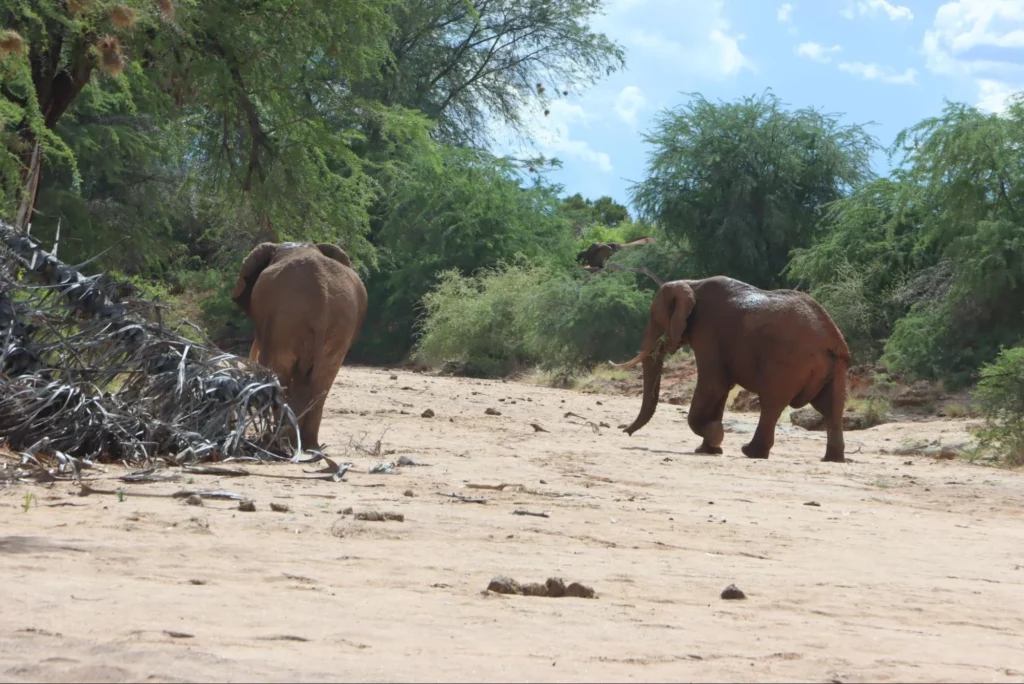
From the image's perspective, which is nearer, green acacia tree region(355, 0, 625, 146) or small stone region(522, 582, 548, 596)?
small stone region(522, 582, 548, 596)

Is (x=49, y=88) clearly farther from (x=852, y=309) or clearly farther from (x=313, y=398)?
(x=852, y=309)

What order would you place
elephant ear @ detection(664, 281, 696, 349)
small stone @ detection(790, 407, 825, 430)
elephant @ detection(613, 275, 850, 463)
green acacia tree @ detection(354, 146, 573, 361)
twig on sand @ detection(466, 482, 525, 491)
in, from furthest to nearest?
green acacia tree @ detection(354, 146, 573, 361)
small stone @ detection(790, 407, 825, 430)
elephant ear @ detection(664, 281, 696, 349)
elephant @ detection(613, 275, 850, 463)
twig on sand @ detection(466, 482, 525, 491)

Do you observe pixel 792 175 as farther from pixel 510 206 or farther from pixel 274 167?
pixel 274 167

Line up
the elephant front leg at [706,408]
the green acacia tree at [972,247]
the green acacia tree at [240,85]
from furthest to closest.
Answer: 1. the green acacia tree at [972,247]
2. the elephant front leg at [706,408]
3. the green acacia tree at [240,85]

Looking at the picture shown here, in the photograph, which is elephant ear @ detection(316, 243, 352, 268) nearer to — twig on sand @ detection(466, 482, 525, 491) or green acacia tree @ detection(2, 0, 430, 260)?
green acacia tree @ detection(2, 0, 430, 260)

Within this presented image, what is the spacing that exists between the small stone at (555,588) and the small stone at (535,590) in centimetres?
2

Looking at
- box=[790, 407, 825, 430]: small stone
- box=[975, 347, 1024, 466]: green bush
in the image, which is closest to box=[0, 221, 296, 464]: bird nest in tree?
box=[975, 347, 1024, 466]: green bush

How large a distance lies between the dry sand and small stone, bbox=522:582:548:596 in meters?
0.07

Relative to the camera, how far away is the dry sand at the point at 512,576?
4277 mm

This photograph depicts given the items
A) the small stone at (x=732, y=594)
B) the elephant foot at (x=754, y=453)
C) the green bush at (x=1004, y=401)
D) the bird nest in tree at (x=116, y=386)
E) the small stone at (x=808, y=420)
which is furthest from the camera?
Answer: the small stone at (x=808, y=420)

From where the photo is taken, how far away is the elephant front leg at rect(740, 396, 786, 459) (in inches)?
519

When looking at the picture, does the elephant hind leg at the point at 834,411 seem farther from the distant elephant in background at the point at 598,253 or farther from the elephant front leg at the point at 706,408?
the distant elephant in background at the point at 598,253

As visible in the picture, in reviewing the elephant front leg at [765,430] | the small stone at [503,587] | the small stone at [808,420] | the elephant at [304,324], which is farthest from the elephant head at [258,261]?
the small stone at [808,420]

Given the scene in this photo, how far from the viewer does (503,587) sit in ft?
17.9
